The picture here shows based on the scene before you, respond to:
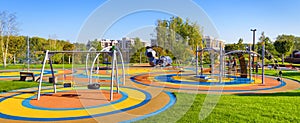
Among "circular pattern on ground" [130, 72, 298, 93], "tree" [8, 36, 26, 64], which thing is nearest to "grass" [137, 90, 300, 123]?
"circular pattern on ground" [130, 72, 298, 93]

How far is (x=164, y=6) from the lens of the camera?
9.09m

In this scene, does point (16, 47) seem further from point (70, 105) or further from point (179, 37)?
point (70, 105)

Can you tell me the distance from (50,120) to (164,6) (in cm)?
578

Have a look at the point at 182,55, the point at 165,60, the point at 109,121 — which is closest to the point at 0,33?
the point at 165,60

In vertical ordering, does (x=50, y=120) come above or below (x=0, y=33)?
below

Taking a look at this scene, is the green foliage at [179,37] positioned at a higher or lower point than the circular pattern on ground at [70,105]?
higher

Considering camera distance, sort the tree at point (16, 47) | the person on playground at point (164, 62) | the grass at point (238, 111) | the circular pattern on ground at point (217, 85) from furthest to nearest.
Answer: the tree at point (16, 47)
the person on playground at point (164, 62)
the circular pattern on ground at point (217, 85)
the grass at point (238, 111)

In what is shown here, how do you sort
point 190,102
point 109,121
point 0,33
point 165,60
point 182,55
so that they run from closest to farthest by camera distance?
1. point 109,121
2. point 190,102
3. point 165,60
4. point 0,33
5. point 182,55

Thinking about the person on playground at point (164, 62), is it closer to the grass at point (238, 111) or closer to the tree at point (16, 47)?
the grass at point (238, 111)

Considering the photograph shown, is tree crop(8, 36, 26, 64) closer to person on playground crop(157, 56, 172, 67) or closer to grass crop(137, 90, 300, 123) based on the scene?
person on playground crop(157, 56, 172, 67)

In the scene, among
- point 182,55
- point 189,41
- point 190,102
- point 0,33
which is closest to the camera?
point 190,102

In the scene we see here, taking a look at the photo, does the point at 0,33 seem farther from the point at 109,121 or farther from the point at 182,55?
the point at 109,121

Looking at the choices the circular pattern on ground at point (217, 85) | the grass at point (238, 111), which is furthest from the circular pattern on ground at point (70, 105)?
Result: the circular pattern on ground at point (217, 85)

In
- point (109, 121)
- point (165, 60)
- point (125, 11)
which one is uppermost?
point (125, 11)
